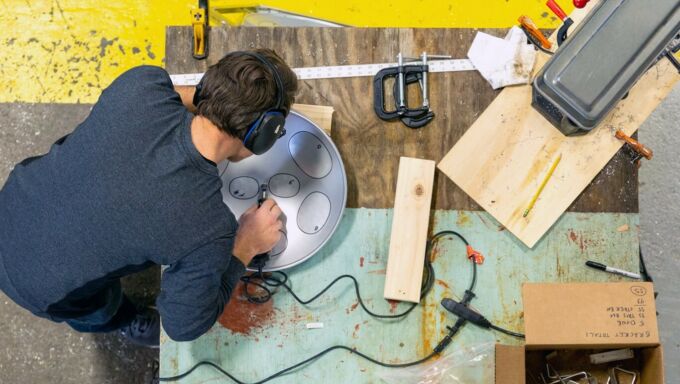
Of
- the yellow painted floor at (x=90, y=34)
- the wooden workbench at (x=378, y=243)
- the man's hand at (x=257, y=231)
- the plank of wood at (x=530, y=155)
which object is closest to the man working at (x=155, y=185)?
the man's hand at (x=257, y=231)

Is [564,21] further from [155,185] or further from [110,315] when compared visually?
[110,315]

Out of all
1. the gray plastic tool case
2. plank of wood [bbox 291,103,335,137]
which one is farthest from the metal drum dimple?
the gray plastic tool case

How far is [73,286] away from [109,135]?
31 centimetres

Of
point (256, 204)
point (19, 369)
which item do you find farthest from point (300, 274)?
point (19, 369)

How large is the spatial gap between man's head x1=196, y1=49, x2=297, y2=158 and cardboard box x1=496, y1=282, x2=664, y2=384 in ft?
2.16

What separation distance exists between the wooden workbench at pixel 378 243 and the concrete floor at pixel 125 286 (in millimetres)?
485

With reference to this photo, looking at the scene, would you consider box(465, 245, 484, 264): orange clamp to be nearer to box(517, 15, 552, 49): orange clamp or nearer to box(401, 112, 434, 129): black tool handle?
box(401, 112, 434, 129): black tool handle

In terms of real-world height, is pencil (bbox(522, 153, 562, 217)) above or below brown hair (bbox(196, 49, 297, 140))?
below

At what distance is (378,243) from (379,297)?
120 mm

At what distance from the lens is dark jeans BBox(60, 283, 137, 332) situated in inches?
49.8

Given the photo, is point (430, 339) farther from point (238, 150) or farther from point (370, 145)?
point (238, 150)

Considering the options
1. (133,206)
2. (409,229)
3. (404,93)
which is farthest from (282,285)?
(404,93)

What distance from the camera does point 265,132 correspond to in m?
0.95

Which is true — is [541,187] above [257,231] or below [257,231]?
above
